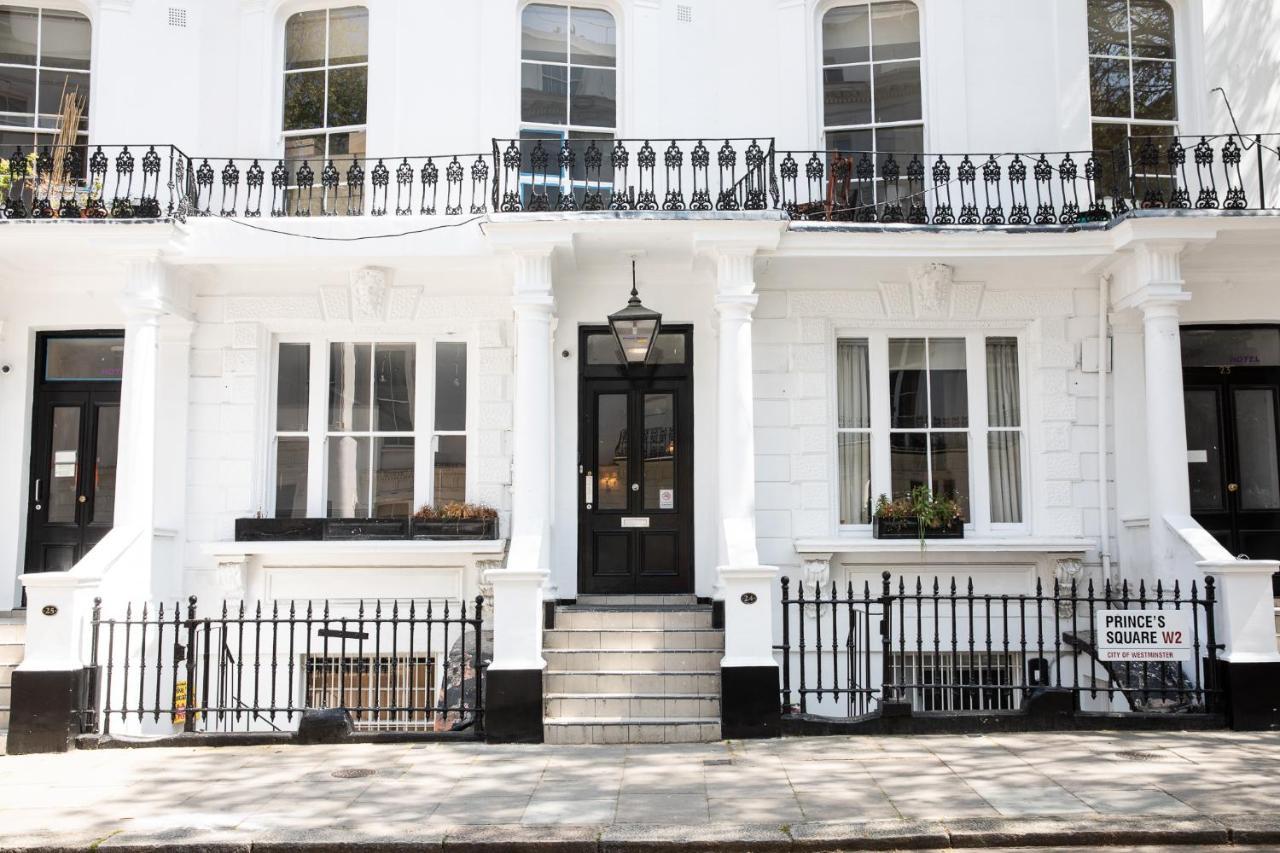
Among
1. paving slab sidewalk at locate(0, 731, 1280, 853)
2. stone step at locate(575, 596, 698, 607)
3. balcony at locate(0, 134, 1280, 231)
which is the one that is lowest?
paving slab sidewalk at locate(0, 731, 1280, 853)

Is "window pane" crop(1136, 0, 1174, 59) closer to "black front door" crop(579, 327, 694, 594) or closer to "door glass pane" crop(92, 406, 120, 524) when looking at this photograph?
"black front door" crop(579, 327, 694, 594)

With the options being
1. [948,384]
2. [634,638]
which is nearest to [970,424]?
[948,384]

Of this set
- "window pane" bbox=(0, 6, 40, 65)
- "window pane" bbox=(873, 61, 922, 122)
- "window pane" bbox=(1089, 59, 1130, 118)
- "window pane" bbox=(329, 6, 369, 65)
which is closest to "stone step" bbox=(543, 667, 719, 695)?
"window pane" bbox=(873, 61, 922, 122)

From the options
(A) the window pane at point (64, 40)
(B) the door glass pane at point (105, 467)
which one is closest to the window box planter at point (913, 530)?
(B) the door glass pane at point (105, 467)

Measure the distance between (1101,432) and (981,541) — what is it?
1.73m

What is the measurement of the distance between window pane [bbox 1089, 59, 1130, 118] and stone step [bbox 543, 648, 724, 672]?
7.32m

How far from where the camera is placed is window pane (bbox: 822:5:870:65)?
12.2 meters

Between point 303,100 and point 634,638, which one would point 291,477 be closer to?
point 303,100

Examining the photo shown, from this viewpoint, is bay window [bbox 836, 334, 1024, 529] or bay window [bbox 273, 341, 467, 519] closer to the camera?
bay window [bbox 836, 334, 1024, 529]

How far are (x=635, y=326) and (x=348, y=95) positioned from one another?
4.55 m

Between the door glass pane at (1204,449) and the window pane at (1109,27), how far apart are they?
3.84m

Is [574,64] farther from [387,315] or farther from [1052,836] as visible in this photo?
[1052,836]

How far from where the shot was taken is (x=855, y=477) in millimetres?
11680

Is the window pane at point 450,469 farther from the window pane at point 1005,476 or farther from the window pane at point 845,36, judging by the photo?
the window pane at point 845,36
